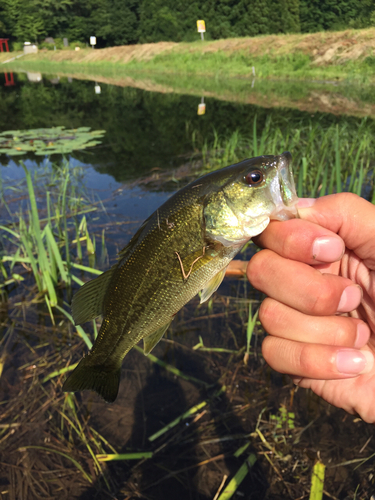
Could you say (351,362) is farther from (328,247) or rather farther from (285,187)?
(285,187)

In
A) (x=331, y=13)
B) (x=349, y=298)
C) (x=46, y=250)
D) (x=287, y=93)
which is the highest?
(x=331, y=13)

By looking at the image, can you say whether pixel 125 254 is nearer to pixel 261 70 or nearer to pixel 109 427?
pixel 109 427

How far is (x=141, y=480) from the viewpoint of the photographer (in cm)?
219

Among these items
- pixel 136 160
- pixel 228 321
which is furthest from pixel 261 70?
pixel 228 321

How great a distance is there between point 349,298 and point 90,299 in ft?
3.99

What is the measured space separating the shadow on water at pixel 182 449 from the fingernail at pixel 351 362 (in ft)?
3.80

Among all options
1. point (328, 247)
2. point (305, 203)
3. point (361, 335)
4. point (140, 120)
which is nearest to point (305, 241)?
point (328, 247)

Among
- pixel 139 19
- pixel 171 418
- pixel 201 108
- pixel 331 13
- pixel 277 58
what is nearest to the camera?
pixel 171 418

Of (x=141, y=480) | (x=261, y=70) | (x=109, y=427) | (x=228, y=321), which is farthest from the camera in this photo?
(x=261, y=70)

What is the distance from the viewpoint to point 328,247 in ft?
4.59

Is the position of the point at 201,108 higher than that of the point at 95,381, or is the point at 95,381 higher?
the point at 201,108

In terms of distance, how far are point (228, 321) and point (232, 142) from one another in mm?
4055

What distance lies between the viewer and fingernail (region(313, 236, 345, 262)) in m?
1.39

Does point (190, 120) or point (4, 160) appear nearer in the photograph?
point (4, 160)
